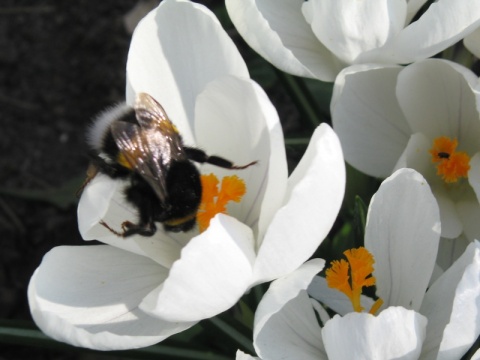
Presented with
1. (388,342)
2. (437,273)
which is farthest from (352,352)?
(437,273)

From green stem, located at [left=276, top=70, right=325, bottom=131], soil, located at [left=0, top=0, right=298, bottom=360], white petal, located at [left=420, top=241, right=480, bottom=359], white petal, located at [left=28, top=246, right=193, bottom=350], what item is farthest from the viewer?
soil, located at [left=0, top=0, right=298, bottom=360]

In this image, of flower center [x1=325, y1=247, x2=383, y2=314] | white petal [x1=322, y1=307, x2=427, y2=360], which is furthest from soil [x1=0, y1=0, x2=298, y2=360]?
white petal [x1=322, y1=307, x2=427, y2=360]

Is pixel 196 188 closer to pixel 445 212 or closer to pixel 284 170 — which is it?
pixel 284 170

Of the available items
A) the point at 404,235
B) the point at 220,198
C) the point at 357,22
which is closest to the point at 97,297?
the point at 220,198

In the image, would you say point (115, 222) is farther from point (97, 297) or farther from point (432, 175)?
point (432, 175)

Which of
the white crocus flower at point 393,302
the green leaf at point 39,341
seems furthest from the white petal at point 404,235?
the green leaf at point 39,341

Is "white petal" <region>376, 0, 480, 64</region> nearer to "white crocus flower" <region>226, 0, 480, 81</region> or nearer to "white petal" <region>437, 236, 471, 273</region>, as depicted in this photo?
"white crocus flower" <region>226, 0, 480, 81</region>
